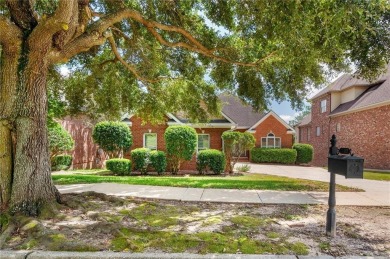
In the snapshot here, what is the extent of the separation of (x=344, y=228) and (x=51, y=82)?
10.3 m

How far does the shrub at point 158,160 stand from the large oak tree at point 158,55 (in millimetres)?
3719

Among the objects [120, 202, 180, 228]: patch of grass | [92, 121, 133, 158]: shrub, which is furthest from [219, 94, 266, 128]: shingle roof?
[120, 202, 180, 228]: patch of grass

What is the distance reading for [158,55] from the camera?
9.59 metres

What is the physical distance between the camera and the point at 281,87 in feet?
32.0

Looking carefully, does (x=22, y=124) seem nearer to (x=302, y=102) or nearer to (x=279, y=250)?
(x=279, y=250)

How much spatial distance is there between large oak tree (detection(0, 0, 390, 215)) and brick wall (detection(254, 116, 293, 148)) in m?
14.9

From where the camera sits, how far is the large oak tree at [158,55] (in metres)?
4.59

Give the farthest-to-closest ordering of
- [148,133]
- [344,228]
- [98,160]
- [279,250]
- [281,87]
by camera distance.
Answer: [98,160] → [148,133] → [281,87] → [344,228] → [279,250]

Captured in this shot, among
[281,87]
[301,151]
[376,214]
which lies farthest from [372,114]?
[376,214]

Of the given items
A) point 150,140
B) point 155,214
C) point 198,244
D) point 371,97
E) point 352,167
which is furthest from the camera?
point 371,97

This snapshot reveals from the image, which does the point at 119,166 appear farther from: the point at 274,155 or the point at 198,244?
the point at 274,155

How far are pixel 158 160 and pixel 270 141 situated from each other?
14563mm

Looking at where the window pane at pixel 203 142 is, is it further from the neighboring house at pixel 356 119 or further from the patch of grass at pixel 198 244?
the patch of grass at pixel 198 244

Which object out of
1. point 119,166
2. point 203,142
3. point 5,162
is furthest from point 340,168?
point 203,142
